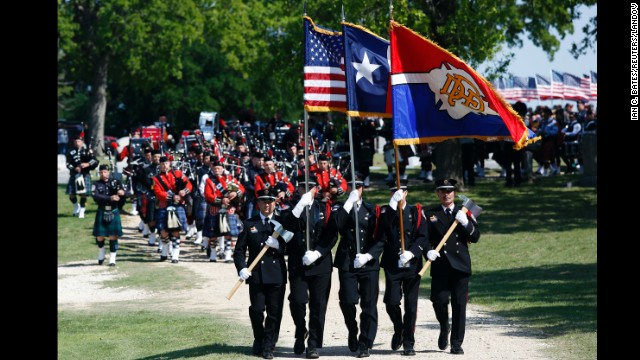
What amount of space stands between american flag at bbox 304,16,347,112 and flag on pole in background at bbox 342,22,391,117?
7.6 inches

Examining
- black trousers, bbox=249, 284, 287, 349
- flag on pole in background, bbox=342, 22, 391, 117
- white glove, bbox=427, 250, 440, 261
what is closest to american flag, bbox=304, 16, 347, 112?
flag on pole in background, bbox=342, 22, 391, 117

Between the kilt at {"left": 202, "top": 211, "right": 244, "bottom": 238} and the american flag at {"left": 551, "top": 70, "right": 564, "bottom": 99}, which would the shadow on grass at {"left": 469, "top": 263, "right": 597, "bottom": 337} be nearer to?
the kilt at {"left": 202, "top": 211, "right": 244, "bottom": 238}

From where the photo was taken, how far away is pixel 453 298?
15.6m

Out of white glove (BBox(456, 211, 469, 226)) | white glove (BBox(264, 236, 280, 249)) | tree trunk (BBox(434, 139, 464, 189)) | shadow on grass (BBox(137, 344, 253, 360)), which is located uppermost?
tree trunk (BBox(434, 139, 464, 189))

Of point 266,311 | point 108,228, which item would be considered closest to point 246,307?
point 266,311

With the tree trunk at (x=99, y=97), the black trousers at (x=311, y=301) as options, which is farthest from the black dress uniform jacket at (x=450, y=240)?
the tree trunk at (x=99, y=97)

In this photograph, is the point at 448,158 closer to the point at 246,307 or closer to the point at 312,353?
the point at 246,307

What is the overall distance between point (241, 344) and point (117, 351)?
5.28 feet

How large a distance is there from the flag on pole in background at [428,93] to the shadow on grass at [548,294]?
132 inches

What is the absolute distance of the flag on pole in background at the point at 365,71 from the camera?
15.8m

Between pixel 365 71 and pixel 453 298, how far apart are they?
115 inches

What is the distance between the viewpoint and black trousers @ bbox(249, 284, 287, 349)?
50.9 feet

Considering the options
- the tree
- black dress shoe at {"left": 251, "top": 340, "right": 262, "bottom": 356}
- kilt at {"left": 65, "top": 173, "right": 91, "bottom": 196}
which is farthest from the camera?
the tree
